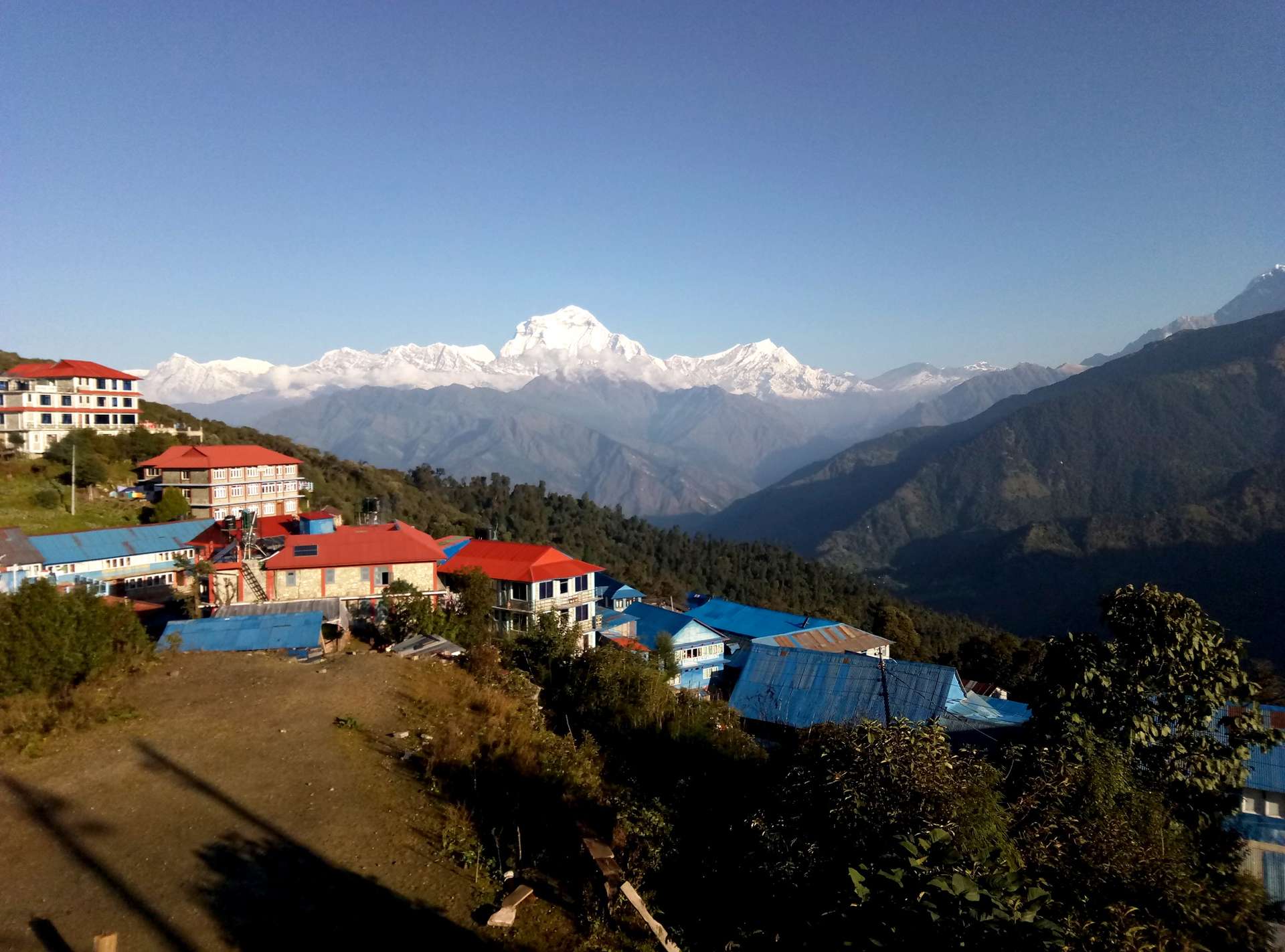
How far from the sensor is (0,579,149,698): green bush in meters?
14.2

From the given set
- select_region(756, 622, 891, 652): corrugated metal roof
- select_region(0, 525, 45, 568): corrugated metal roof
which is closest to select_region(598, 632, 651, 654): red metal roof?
select_region(756, 622, 891, 652): corrugated metal roof

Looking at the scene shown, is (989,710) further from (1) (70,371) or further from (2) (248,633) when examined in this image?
(1) (70,371)

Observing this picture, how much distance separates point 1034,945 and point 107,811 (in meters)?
12.8

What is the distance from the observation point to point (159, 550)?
3375cm

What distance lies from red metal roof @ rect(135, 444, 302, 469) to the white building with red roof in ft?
64.2

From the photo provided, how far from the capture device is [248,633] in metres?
21.2

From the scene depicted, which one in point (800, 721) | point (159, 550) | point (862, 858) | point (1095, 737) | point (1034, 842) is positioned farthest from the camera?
point (159, 550)

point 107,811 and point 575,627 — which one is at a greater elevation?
point 107,811

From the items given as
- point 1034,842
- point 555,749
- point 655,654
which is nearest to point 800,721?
point 655,654

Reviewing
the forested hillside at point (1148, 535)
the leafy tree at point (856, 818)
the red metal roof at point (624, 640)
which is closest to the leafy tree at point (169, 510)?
the red metal roof at point (624, 640)

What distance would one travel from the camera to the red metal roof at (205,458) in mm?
43000

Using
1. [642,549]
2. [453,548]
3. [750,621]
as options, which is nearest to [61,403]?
[453,548]

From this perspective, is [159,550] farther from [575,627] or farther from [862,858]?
[862,858]

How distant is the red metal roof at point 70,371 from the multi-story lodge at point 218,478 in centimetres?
786
